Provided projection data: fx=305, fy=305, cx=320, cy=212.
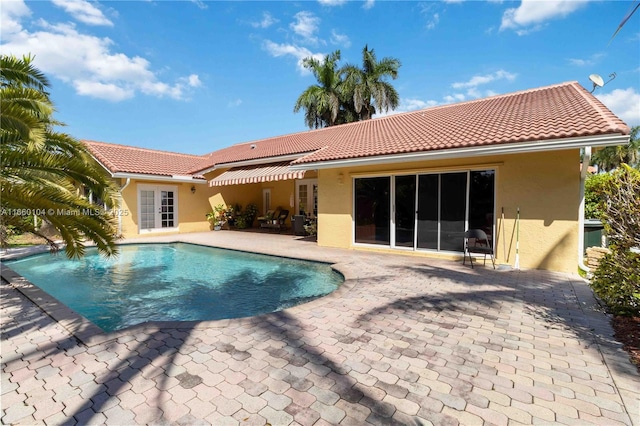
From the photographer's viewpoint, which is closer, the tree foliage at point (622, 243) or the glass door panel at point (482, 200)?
the tree foliage at point (622, 243)

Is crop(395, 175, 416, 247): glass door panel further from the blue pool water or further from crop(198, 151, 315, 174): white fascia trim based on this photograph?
crop(198, 151, 315, 174): white fascia trim

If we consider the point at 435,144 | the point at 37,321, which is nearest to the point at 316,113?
the point at 435,144

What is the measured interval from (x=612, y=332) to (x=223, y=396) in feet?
33.2

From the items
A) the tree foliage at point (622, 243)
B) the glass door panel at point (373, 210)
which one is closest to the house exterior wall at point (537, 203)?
the glass door panel at point (373, 210)

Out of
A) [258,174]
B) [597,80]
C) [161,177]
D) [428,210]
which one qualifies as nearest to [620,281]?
[428,210]

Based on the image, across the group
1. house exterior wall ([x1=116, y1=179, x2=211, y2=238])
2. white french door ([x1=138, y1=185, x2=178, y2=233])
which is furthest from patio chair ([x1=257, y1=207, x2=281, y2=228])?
white french door ([x1=138, y1=185, x2=178, y2=233])

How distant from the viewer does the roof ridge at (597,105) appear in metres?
13.8

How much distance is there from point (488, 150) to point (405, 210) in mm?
6231

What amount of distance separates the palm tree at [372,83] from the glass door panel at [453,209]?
4491 centimetres

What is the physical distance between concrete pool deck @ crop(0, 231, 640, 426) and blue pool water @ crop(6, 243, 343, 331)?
100 inches

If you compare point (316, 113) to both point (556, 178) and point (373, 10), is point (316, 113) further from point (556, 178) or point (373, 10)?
point (556, 178)

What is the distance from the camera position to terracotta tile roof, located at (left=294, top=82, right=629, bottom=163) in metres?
14.6

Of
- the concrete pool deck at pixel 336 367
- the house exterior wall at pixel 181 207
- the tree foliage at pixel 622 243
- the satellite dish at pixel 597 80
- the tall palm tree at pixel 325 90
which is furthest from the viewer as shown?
the tall palm tree at pixel 325 90

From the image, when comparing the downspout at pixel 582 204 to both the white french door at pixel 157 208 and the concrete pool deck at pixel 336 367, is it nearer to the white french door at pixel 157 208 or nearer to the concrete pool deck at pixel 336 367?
the concrete pool deck at pixel 336 367
